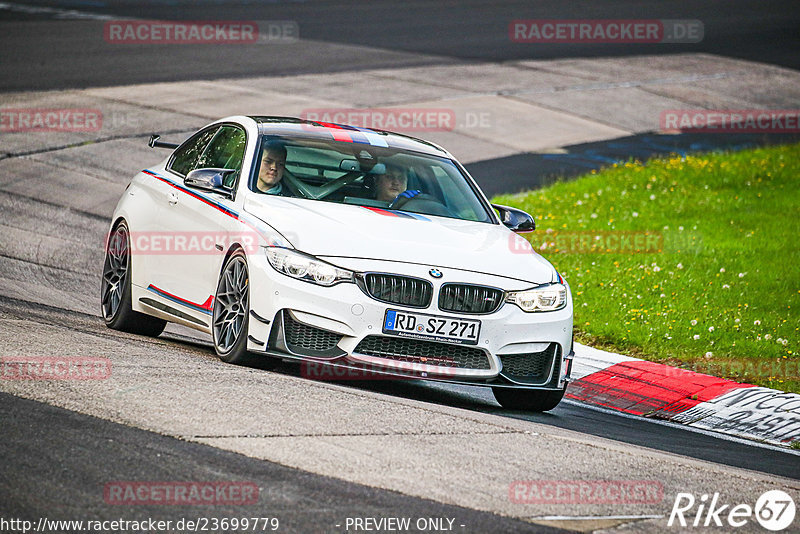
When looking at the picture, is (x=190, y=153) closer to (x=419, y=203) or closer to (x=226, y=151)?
(x=226, y=151)

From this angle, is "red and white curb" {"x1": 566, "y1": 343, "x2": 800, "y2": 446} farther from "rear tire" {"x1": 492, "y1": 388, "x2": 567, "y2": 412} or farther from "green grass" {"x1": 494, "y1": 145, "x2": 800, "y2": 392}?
"rear tire" {"x1": 492, "y1": 388, "x2": 567, "y2": 412}

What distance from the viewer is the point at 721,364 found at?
34.4 ft

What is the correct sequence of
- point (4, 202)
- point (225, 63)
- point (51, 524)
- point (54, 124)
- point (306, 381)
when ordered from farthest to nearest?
point (225, 63) → point (54, 124) → point (4, 202) → point (306, 381) → point (51, 524)

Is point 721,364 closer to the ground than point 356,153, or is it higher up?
closer to the ground

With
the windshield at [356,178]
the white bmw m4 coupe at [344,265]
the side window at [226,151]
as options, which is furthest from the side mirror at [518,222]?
the side window at [226,151]

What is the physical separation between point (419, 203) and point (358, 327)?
1650 millimetres

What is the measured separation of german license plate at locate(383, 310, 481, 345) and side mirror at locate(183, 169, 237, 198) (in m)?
1.71

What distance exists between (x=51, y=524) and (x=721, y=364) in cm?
712

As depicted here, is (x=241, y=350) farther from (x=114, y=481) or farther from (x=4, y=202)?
(x=4, y=202)

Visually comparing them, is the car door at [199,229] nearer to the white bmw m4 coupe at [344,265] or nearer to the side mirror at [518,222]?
the white bmw m4 coupe at [344,265]

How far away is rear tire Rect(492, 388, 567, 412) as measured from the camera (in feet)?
27.3

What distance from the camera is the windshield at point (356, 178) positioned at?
864cm

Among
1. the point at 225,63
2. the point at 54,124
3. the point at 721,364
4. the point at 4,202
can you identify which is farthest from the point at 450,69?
the point at 721,364

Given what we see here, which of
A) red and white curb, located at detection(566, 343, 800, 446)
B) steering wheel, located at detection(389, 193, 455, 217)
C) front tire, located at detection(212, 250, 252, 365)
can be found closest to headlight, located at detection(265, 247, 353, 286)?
front tire, located at detection(212, 250, 252, 365)
